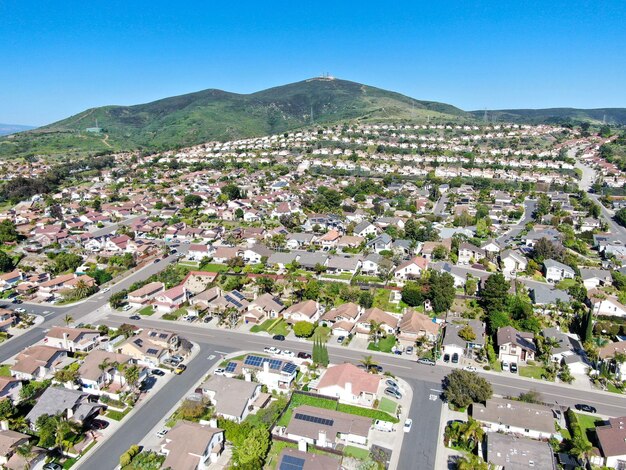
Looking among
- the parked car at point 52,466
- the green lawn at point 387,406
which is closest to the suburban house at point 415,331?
the green lawn at point 387,406

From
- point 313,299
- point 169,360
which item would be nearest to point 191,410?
point 169,360

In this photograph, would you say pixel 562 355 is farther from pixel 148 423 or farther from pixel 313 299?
pixel 148 423

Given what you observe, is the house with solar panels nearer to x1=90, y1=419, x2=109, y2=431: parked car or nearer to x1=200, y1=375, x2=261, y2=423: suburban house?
x1=200, y1=375, x2=261, y2=423: suburban house

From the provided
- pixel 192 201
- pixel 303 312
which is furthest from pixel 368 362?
pixel 192 201

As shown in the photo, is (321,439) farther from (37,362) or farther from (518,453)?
(37,362)

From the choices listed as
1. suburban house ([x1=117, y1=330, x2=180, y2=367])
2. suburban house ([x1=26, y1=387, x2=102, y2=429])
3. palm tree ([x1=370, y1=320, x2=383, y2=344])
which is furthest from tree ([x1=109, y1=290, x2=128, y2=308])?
palm tree ([x1=370, y1=320, x2=383, y2=344])

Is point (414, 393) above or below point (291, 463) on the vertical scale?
below
